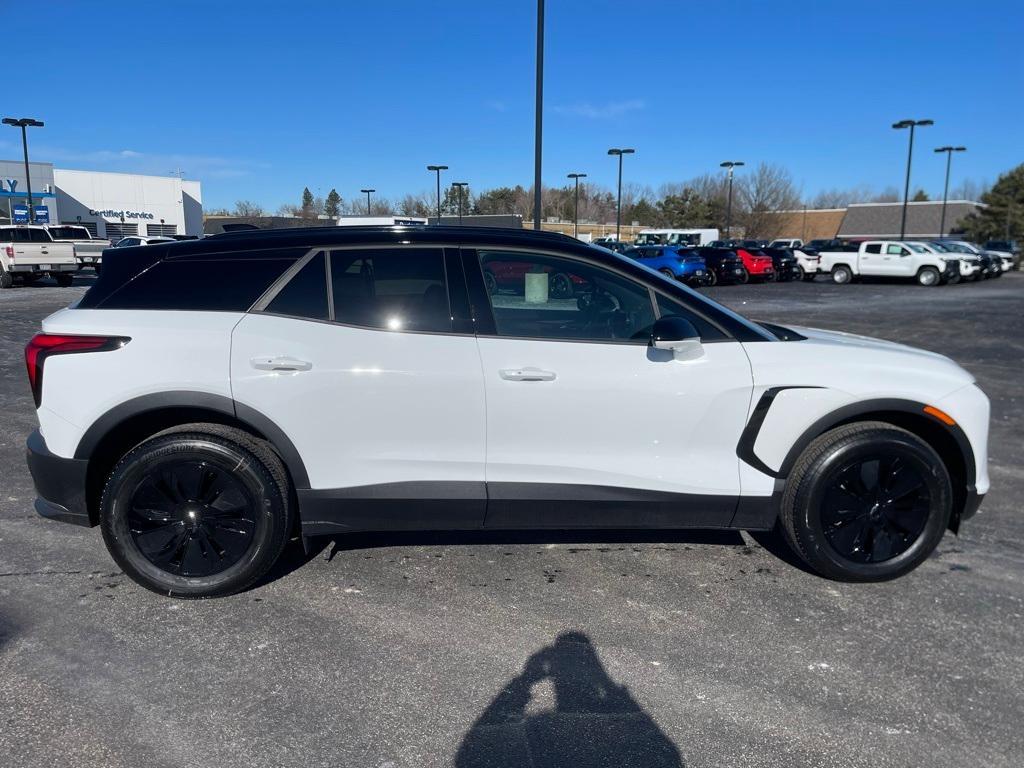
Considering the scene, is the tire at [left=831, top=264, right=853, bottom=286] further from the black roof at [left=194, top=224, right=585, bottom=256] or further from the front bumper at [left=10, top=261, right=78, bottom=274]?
the black roof at [left=194, top=224, right=585, bottom=256]

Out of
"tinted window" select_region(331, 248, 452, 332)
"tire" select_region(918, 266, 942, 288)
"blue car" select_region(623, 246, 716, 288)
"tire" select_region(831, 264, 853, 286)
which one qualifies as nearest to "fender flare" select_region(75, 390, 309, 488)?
"tinted window" select_region(331, 248, 452, 332)

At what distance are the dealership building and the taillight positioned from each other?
57.9m

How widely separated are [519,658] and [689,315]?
169 centimetres

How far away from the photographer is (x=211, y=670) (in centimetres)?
302

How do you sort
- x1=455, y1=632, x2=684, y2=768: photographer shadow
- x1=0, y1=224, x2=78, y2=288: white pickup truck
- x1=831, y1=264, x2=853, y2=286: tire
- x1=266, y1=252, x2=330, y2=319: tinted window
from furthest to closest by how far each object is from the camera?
x1=831, y1=264, x2=853, y2=286: tire < x1=0, y1=224, x2=78, y2=288: white pickup truck < x1=266, y1=252, x2=330, y2=319: tinted window < x1=455, y1=632, x2=684, y2=768: photographer shadow

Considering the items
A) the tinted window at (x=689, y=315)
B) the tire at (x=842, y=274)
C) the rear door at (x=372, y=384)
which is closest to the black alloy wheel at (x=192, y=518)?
the rear door at (x=372, y=384)

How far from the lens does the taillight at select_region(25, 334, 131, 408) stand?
345 cm

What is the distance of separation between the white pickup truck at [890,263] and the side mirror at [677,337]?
106ft

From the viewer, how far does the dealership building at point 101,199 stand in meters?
54.6

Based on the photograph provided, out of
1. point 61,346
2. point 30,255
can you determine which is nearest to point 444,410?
point 61,346

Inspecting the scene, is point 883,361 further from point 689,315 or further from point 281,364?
point 281,364

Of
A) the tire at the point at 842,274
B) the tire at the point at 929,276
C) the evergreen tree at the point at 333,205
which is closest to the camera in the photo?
the tire at the point at 929,276

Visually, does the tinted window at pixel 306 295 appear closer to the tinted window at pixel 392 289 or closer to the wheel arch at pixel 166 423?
the tinted window at pixel 392 289

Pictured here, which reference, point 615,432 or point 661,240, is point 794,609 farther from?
point 661,240
